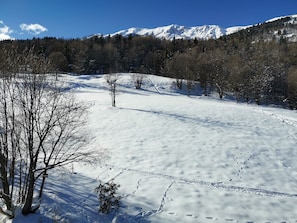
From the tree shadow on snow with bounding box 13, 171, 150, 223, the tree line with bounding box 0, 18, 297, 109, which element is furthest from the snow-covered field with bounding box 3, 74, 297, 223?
the tree line with bounding box 0, 18, 297, 109

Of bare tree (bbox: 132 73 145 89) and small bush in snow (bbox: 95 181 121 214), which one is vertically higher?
bare tree (bbox: 132 73 145 89)

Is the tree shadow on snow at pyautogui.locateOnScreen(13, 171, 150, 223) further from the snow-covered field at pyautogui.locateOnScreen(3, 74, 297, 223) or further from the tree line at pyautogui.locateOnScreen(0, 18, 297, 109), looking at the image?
the tree line at pyautogui.locateOnScreen(0, 18, 297, 109)

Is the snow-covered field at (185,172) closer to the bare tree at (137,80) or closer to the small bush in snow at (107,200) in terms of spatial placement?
the small bush in snow at (107,200)

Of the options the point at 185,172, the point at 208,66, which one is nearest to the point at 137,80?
the point at 208,66

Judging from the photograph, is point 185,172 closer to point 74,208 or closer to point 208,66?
point 74,208

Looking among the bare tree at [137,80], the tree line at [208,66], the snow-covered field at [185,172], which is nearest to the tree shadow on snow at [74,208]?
the snow-covered field at [185,172]

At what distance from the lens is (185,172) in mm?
16891

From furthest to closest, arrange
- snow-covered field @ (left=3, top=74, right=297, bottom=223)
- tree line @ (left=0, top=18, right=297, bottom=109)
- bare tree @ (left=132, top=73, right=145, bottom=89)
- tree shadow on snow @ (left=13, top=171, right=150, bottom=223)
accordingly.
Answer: tree line @ (left=0, top=18, right=297, bottom=109)
bare tree @ (left=132, top=73, right=145, bottom=89)
snow-covered field @ (left=3, top=74, right=297, bottom=223)
tree shadow on snow @ (left=13, top=171, right=150, bottom=223)

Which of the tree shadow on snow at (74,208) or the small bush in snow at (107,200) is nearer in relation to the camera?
the tree shadow on snow at (74,208)

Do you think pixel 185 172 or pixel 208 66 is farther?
pixel 208 66

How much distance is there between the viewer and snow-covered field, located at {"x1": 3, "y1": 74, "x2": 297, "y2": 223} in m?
12.7

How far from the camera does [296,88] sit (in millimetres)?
61406

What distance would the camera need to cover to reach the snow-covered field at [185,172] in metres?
12.7

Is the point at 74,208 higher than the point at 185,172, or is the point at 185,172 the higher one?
the point at 185,172
